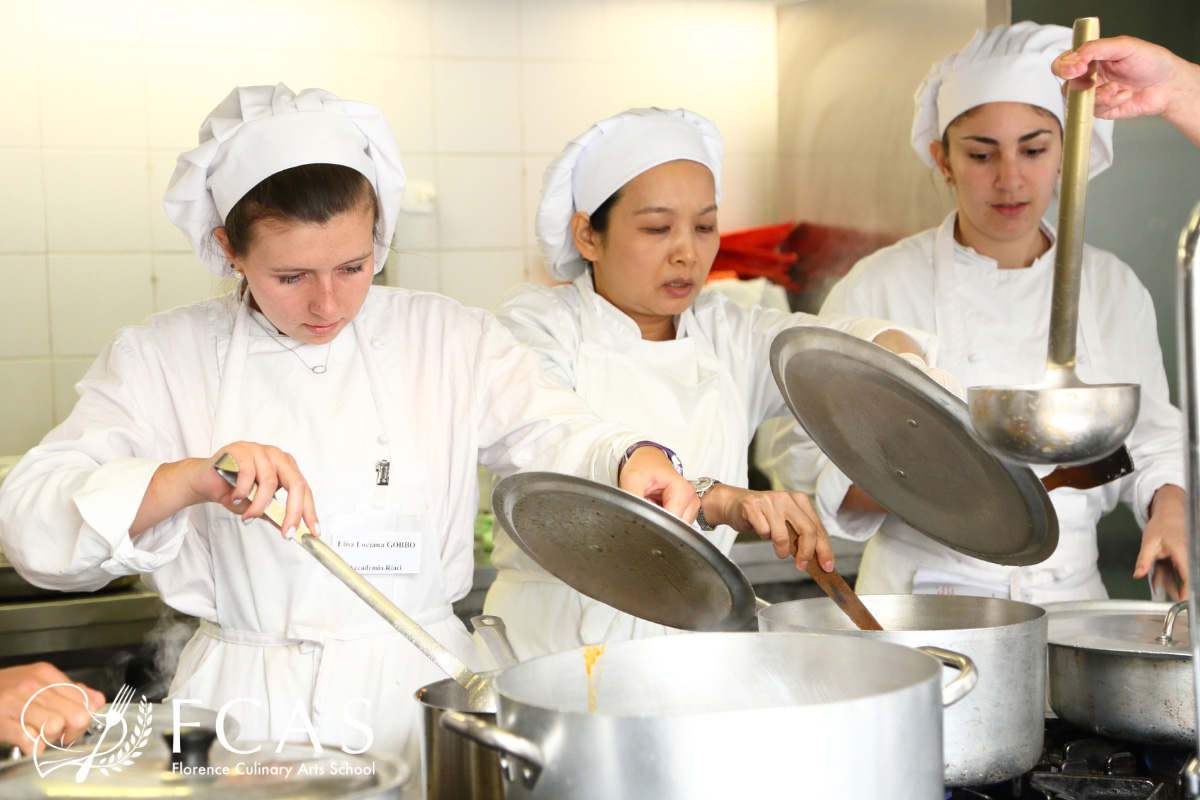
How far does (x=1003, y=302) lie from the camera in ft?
6.54

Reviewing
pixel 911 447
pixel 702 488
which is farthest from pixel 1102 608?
pixel 702 488

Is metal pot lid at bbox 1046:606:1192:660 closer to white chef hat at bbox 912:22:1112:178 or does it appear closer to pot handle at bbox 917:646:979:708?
pot handle at bbox 917:646:979:708

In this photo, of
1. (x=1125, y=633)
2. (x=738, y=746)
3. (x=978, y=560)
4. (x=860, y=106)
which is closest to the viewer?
(x=738, y=746)

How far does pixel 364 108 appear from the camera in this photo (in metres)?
1.45

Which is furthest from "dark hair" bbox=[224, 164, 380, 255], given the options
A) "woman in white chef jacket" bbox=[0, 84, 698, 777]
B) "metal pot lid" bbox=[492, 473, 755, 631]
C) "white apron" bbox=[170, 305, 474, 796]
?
"metal pot lid" bbox=[492, 473, 755, 631]

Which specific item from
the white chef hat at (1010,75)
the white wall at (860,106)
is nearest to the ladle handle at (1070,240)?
the white chef hat at (1010,75)

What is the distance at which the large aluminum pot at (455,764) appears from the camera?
2.80 feet

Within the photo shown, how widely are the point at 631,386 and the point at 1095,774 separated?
0.92 meters

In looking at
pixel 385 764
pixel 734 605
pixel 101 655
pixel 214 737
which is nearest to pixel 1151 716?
pixel 734 605

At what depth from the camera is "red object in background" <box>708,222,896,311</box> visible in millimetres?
3008

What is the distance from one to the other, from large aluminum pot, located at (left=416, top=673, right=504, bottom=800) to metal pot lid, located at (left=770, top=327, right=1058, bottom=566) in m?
0.47

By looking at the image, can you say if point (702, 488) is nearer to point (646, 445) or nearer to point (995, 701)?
point (646, 445)

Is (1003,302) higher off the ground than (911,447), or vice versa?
(1003,302)

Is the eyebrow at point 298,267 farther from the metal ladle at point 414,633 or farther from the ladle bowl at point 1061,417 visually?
the ladle bowl at point 1061,417
